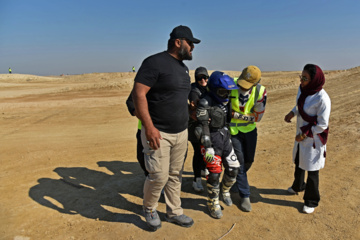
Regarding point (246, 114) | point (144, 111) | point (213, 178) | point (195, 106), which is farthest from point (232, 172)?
point (144, 111)

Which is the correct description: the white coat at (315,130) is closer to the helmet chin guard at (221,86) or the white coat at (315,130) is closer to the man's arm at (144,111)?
the helmet chin guard at (221,86)

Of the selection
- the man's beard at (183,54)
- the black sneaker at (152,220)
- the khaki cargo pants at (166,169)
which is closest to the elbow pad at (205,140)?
the khaki cargo pants at (166,169)

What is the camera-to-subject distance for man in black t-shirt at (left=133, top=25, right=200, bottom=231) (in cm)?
286

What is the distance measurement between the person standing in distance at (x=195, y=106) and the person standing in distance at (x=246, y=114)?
1.75 feet

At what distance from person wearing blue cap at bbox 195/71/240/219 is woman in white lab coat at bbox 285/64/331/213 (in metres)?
0.96

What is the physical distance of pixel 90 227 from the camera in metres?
3.62

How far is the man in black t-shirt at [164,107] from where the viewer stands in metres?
2.86

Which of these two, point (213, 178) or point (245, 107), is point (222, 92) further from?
point (213, 178)

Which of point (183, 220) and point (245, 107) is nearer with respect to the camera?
point (183, 220)

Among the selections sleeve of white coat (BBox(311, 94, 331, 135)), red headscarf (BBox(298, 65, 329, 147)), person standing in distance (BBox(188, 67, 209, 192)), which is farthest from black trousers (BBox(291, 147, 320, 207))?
person standing in distance (BBox(188, 67, 209, 192))

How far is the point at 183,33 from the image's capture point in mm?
3047

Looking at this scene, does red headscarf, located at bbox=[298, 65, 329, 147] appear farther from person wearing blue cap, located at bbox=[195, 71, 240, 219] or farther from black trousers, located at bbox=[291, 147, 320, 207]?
person wearing blue cap, located at bbox=[195, 71, 240, 219]

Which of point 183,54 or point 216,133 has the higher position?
point 183,54

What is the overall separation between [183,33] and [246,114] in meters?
1.51
